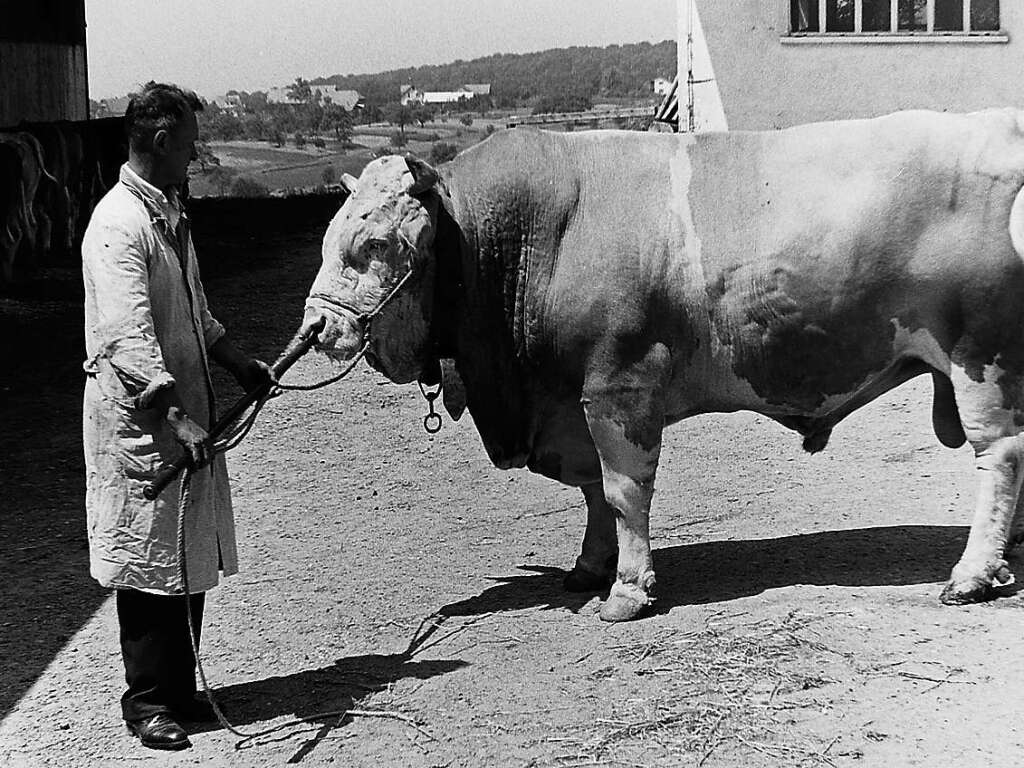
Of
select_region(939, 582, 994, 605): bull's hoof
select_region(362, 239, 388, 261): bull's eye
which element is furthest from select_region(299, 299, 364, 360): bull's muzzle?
select_region(939, 582, 994, 605): bull's hoof

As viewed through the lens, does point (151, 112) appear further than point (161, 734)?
No

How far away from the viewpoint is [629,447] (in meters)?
5.72

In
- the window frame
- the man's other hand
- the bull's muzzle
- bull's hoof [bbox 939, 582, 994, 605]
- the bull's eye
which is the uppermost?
the window frame

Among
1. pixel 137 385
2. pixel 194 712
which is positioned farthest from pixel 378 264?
pixel 194 712

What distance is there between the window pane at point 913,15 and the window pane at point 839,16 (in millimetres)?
469

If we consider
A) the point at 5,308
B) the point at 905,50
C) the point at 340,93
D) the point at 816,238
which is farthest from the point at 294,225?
the point at 816,238

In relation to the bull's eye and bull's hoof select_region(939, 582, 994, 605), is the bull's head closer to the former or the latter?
the bull's eye

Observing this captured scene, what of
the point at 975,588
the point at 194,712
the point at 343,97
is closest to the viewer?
the point at 194,712

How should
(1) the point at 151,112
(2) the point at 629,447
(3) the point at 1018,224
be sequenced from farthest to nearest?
(2) the point at 629,447 < (3) the point at 1018,224 < (1) the point at 151,112

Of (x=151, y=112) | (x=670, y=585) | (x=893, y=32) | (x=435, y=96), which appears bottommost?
(x=670, y=585)

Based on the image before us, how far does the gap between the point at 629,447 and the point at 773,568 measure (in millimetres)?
1098

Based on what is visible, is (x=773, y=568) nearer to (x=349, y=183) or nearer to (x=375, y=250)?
(x=375, y=250)

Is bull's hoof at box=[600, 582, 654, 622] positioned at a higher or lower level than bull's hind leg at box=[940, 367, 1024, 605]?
lower

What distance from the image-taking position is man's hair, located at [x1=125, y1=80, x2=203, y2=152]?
4598mm
